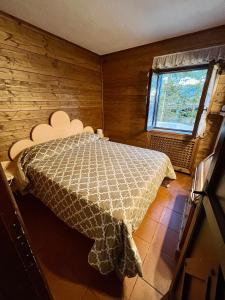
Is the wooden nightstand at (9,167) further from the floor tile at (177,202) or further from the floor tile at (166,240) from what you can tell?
the floor tile at (177,202)

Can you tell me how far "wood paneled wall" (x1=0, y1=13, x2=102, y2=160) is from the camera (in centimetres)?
184

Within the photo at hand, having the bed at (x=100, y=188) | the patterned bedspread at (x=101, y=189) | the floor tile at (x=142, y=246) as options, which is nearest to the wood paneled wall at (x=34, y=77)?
the bed at (x=100, y=188)

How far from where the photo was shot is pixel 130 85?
2990 millimetres

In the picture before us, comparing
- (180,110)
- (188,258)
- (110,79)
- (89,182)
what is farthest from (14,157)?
(180,110)

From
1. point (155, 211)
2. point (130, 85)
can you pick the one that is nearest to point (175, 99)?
point (130, 85)

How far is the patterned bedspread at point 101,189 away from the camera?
3.60ft

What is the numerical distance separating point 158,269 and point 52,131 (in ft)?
7.93

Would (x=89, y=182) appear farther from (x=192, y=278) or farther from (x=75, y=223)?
(x=192, y=278)

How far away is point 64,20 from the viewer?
1.88 meters

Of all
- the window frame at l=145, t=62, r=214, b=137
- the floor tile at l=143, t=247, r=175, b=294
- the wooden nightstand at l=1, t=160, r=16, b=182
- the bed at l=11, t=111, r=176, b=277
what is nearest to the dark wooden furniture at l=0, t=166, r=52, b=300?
the bed at l=11, t=111, r=176, b=277

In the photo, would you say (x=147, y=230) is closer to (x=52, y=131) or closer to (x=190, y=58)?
(x=52, y=131)

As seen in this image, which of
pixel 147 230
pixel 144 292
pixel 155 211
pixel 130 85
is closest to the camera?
pixel 144 292

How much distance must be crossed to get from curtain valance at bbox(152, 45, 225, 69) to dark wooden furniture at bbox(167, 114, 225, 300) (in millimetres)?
2094

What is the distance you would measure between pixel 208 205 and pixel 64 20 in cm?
264
